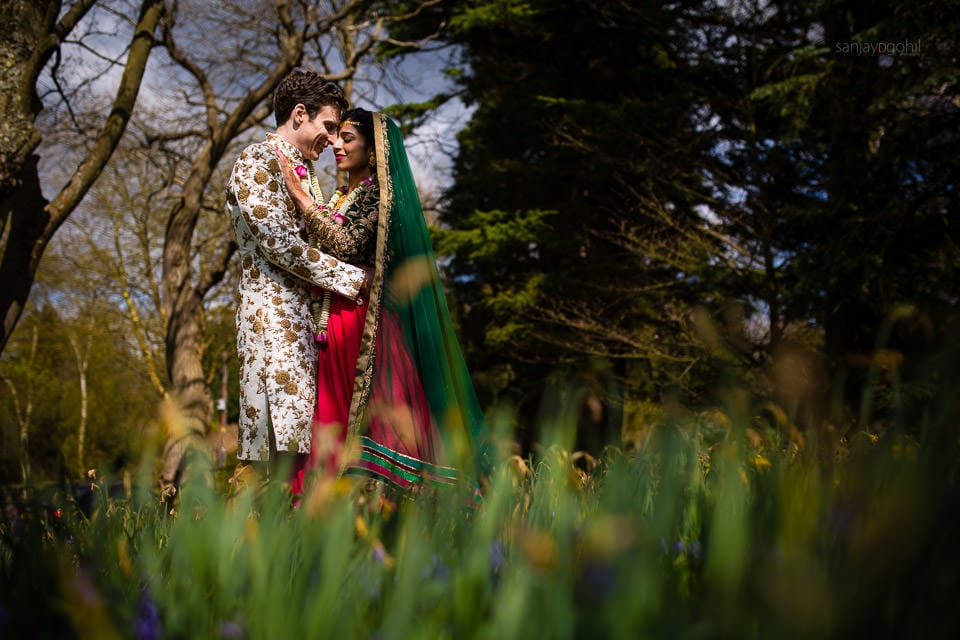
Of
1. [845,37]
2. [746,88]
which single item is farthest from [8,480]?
[746,88]

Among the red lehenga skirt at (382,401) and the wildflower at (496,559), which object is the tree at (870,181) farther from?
the wildflower at (496,559)

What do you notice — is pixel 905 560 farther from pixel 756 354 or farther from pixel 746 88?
pixel 746 88

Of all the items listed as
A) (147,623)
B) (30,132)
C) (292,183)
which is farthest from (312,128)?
(30,132)

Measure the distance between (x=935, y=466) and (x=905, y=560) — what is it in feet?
1.11

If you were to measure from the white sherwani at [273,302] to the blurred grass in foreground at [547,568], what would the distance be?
129cm

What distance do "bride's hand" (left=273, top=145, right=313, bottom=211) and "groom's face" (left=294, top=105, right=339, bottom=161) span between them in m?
0.11

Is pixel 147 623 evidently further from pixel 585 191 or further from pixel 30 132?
pixel 585 191

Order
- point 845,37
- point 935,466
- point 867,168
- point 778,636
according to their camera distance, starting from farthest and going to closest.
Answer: point 845,37 < point 867,168 < point 935,466 < point 778,636

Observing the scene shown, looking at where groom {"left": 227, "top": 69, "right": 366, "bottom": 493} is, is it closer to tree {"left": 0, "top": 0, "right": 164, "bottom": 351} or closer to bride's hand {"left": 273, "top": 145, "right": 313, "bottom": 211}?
bride's hand {"left": 273, "top": 145, "right": 313, "bottom": 211}

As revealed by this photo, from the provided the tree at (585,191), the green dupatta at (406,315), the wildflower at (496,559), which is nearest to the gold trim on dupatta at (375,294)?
the green dupatta at (406,315)

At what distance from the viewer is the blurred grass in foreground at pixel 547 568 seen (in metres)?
0.73

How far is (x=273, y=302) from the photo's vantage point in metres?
2.79

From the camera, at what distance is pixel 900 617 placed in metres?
0.78

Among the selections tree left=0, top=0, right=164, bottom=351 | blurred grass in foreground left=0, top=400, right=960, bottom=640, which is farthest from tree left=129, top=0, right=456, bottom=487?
blurred grass in foreground left=0, top=400, right=960, bottom=640
